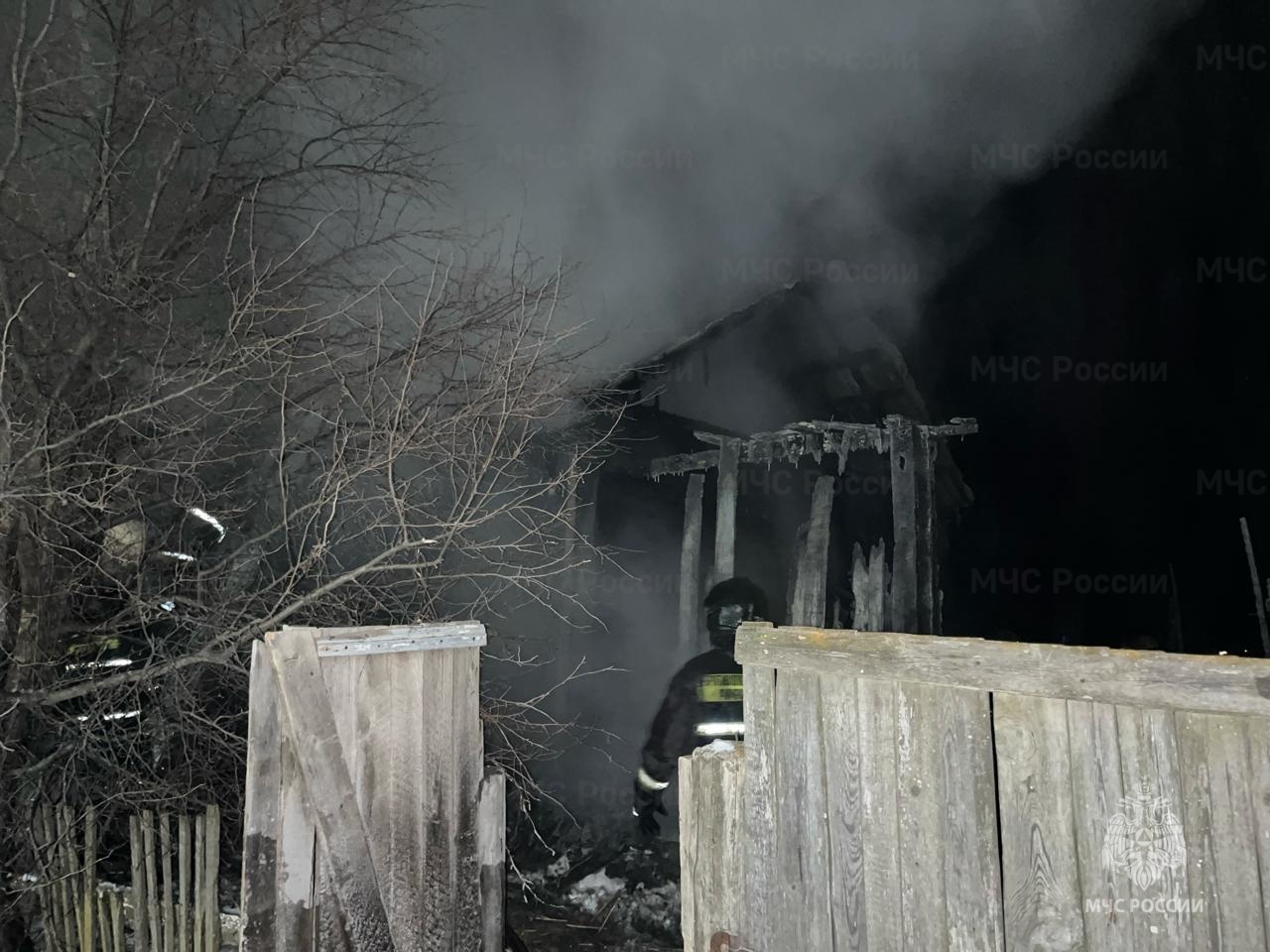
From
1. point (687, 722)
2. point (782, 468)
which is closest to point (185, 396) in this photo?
point (687, 722)

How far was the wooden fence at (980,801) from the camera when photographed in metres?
2.23

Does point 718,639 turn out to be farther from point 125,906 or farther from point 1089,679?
point 1089,679

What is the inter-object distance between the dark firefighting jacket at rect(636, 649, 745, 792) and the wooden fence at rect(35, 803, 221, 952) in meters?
3.83

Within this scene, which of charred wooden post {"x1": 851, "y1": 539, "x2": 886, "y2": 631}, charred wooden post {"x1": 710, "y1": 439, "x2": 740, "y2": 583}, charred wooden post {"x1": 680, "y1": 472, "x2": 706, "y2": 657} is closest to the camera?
charred wooden post {"x1": 710, "y1": 439, "x2": 740, "y2": 583}

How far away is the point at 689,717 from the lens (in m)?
7.70

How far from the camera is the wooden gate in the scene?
3393 millimetres

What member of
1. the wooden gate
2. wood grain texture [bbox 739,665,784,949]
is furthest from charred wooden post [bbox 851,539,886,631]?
wood grain texture [bbox 739,665,784,949]

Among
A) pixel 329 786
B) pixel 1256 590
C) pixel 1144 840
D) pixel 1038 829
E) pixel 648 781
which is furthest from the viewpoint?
pixel 1256 590

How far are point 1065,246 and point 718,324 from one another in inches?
298

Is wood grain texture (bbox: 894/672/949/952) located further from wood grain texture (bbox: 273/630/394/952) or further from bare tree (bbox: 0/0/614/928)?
bare tree (bbox: 0/0/614/928)

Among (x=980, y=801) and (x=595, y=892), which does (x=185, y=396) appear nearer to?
(x=980, y=801)

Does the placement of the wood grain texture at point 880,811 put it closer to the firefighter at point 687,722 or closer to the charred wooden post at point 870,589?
the firefighter at point 687,722

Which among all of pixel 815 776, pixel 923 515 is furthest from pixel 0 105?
pixel 923 515

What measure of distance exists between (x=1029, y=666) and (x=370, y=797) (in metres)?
2.87
